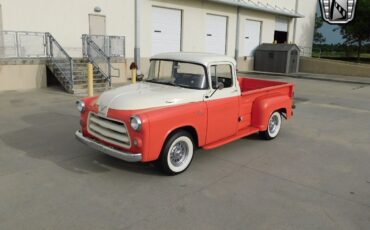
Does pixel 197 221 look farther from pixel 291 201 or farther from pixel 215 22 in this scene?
pixel 215 22

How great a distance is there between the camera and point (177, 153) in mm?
5113

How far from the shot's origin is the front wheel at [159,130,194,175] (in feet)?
15.8

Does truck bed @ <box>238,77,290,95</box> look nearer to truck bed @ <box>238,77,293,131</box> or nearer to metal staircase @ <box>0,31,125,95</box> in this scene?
truck bed @ <box>238,77,293,131</box>

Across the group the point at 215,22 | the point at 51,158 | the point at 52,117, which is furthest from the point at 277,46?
the point at 51,158

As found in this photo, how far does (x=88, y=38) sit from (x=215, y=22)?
418 inches

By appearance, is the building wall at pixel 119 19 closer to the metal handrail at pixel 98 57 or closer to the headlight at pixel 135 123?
the metal handrail at pixel 98 57

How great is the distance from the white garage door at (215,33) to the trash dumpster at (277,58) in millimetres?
3939

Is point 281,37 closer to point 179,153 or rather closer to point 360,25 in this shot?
point 360,25

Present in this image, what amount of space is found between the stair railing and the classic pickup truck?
7399mm

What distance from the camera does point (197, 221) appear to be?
375cm

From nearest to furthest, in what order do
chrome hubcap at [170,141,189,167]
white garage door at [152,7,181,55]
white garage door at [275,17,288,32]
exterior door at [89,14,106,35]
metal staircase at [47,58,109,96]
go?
1. chrome hubcap at [170,141,189,167]
2. metal staircase at [47,58,109,96]
3. exterior door at [89,14,106,35]
4. white garage door at [152,7,181,55]
5. white garage door at [275,17,288,32]

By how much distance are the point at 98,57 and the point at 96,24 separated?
206cm

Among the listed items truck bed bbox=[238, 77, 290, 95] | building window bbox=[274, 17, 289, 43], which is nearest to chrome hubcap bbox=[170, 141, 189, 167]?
truck bed bbox=[238, 77, 290, 95]

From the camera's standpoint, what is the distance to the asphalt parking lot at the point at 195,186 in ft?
12.4
